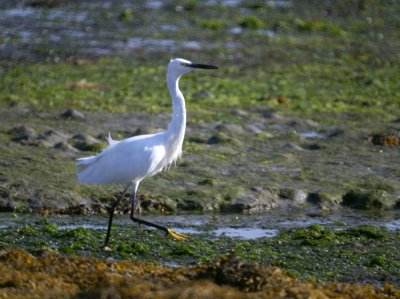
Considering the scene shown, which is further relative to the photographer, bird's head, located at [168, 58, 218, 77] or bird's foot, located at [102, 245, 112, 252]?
bird's head, located at [168, 58, 218, 77]

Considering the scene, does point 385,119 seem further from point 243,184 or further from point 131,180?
point 131,180

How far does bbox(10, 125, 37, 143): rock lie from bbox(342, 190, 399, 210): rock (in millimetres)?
3984

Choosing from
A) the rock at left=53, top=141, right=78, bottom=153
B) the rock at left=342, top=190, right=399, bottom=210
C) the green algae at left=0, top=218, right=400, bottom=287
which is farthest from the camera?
the rock at left=53, top=141, right=78, bottom=153

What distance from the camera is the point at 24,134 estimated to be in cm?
1248

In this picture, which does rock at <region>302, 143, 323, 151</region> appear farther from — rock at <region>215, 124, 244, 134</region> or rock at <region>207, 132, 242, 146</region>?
rock at <region>215, 124, 244, 134</region>

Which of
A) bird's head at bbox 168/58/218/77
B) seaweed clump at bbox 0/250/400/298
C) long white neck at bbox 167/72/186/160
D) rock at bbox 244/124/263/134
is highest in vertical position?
bird's head at bbox 168/58/218/77

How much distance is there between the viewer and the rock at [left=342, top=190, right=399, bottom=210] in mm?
10750

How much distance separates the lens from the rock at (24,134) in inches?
483

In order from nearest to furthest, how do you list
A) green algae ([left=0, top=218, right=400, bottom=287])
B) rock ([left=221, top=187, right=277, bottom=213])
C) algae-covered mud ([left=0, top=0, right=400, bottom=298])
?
1. green algae ([left=0, top=218, right=400, bottom=287])
2. algae-covered mud ([left=0, top=0, right=400, bottom=298])
3. rock ([left=221, top=187, right=277, bottom=213])

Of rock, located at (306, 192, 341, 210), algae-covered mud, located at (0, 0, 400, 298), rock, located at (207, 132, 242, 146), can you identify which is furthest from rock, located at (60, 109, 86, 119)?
rock, located at (306, 192, 341, 210)

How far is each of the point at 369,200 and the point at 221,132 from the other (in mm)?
3098

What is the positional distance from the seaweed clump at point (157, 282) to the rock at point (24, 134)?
512 cm

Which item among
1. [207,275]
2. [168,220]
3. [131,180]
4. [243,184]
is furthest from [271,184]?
[207,275]

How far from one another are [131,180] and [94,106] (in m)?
6.04
